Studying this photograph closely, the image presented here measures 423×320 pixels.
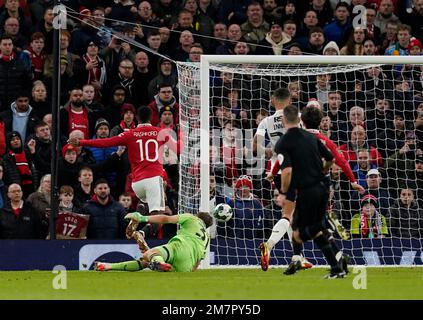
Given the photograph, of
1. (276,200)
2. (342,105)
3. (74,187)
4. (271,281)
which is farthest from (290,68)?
(271,281)

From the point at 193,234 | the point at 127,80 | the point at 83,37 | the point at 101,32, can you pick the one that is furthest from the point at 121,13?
the point at 193,234

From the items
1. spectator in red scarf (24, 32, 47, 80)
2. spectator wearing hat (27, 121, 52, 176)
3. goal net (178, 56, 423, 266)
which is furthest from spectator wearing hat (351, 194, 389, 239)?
spectator in red scarf (24, 32, 47, 80)

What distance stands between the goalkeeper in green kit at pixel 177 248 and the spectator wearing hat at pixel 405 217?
13.8ft

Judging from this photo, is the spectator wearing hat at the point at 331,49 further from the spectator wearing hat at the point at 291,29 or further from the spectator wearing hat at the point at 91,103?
the spectator wearing hat at the point at 91,103

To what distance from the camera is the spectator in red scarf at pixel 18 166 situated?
1953 cm

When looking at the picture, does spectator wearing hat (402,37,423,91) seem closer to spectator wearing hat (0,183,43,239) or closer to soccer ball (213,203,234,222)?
soccer ball (213,203,234,222)

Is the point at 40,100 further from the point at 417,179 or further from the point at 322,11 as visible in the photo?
the point at 417,179

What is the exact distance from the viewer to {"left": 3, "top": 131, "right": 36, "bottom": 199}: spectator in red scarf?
1953 cm

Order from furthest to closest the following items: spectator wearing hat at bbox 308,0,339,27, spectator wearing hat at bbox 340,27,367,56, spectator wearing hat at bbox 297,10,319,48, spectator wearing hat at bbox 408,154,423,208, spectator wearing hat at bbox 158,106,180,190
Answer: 1. spectator wearing hat at bbox 308,0,339,27
2. spectator wearing hat at bbox 297,10,319,48
3. spectator wearing hat at bbox 340,27,367,56
4. spectator wearing hat at bbox 158,106,180,190
5. spectator wearing hat at bbox 408,154,423,208

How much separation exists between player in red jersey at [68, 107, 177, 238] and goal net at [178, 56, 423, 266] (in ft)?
2.01

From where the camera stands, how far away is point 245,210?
19.5 m

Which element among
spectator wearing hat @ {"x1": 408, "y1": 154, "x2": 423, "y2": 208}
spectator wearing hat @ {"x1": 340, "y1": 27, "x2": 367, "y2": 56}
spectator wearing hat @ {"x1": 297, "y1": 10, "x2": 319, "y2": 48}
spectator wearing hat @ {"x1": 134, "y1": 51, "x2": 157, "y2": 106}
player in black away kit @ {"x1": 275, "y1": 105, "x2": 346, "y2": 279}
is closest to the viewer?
player in black away kit @ {"x1": 275, "y1": 105, "x2": 346, "y2": 279}

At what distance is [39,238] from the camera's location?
61.9 ft

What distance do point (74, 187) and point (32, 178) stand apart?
68 cm
